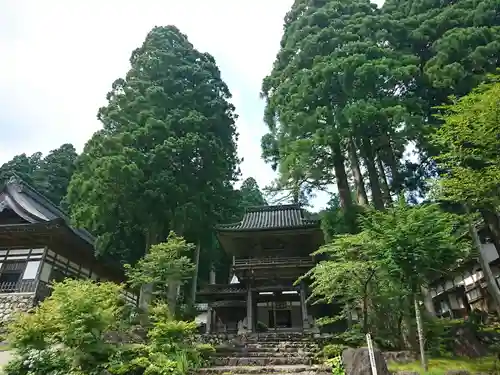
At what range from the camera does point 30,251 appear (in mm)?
17703

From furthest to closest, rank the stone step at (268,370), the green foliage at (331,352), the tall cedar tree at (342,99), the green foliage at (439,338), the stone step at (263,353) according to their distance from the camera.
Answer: the tall cedar tree at (342,99) < the stone step at (263,353) < the green foliage at (331,352) < the green foliage at (439,338) < the stone step at (268,370)

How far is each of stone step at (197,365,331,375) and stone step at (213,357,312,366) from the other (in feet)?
1.28

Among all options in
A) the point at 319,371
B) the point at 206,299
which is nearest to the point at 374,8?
the point at 319,371

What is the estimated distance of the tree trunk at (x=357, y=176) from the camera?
15804 millimetres

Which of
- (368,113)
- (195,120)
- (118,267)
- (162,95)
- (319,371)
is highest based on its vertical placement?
(162,95)

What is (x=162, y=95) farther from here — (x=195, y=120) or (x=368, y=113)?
(x=368, y=113)

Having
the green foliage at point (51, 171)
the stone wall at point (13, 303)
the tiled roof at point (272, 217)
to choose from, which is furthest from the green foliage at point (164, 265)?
the green foliage at point (51, 171)

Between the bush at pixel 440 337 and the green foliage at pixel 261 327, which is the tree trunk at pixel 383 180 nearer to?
the bush at pixel 440 337

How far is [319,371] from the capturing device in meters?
9.56

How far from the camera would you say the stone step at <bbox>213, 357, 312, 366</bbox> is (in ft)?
35.2

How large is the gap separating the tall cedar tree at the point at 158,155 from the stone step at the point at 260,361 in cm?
788

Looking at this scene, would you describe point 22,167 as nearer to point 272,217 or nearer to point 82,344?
point 272,217

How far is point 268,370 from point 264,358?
117 centimetres

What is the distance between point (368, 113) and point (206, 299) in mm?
14887
